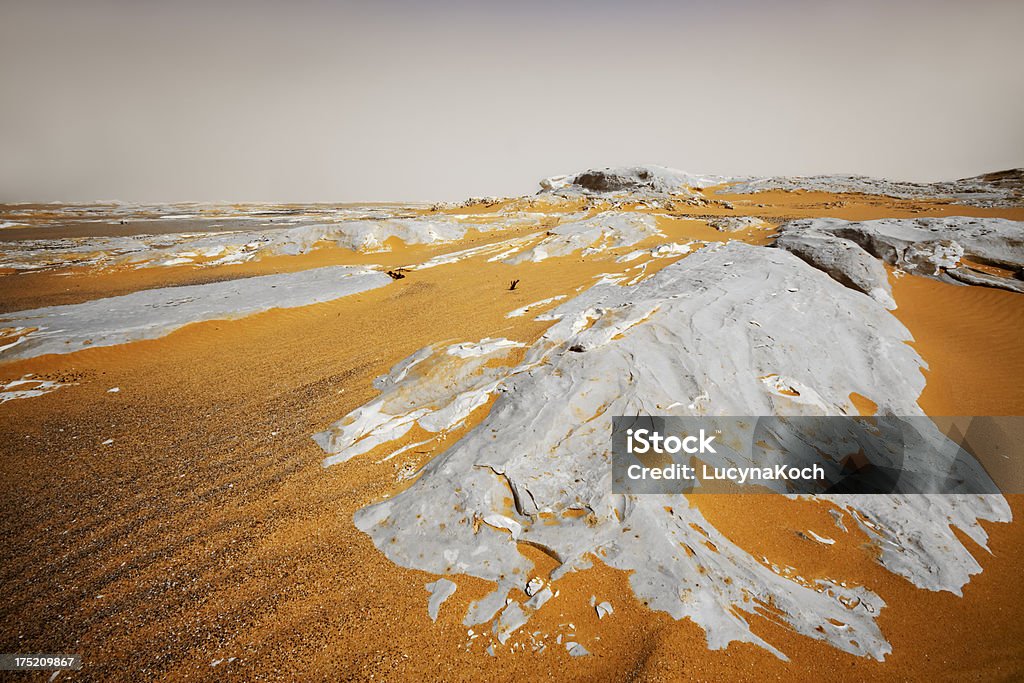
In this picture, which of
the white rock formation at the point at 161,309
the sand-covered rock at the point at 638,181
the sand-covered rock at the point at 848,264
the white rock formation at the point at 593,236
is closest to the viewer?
the sand-covered rock at the point at 848,264

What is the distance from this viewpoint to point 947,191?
1229 inches

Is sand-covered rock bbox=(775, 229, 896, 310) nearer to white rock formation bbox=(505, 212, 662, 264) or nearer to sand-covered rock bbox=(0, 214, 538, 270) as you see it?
white rock formation bbox=(505, 212, 662, 264)

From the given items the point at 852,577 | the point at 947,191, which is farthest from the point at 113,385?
the point at 947,191

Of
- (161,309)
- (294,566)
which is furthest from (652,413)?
(161,309)

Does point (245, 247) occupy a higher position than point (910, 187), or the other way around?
point (910, 187)

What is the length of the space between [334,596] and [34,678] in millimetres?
2710

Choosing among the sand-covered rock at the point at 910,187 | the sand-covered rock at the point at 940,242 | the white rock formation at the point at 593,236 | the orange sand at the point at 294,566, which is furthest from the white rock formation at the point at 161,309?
the sand-covered rock at the point at 910,187

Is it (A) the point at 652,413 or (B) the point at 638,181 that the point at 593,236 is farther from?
(B) the point at 638,181

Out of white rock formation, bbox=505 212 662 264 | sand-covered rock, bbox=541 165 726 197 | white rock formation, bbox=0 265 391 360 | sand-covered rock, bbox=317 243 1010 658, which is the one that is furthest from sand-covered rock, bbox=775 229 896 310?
sand-covered rock, bbox=541 165 726 197

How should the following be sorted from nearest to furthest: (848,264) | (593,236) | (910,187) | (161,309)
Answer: (848,264)
(161,309)
(593,236)
(910,187)

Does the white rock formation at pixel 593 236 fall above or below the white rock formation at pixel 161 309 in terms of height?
above

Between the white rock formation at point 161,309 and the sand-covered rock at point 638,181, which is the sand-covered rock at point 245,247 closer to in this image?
the white rock formation at point 161,309

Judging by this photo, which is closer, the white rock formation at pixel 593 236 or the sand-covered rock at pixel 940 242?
the sand-covered rock at pixel 940 242

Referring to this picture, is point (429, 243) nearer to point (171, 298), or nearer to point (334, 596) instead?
point (171, 298)
